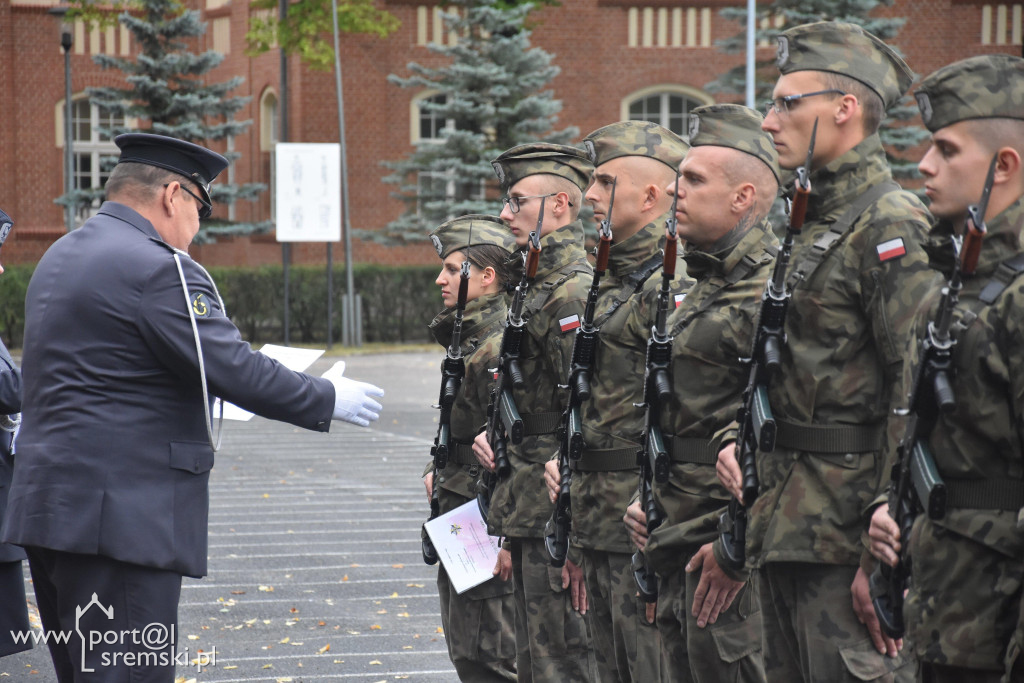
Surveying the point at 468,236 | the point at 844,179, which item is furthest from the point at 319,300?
the point at 844,179

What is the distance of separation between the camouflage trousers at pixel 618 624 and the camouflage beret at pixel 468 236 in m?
1.80

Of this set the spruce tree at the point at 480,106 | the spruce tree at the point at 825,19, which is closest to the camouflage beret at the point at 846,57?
the spruce tree at the point at 825,19

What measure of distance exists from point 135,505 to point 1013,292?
2.60m

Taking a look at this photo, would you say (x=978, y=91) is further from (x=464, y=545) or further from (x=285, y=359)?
(x=464, y=545)

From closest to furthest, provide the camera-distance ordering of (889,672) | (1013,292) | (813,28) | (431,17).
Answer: (1013,292)
(889,672)
(813,28)
(431,17)

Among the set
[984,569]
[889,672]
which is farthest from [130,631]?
[984,569]

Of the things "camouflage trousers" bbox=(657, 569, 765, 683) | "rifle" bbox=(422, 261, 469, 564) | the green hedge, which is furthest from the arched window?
"camouflage trousers" bbox=(657, 569, 765, 683)

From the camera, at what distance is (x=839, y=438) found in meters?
3.35

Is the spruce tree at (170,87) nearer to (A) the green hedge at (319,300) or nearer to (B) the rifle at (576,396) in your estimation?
(A) the green hedge at (319,300)

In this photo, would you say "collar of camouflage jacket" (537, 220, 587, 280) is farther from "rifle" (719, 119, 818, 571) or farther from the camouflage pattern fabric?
"rifle" (719, 119, 818, 571)

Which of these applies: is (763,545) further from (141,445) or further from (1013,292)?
Answer: (141,445)

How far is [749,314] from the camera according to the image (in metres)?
3.84

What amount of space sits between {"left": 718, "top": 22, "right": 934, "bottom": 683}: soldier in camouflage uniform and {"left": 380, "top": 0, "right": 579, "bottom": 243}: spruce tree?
22684 mm

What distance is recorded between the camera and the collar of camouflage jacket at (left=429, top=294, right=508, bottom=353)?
561cm
